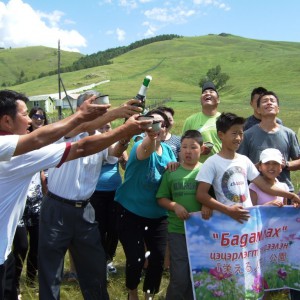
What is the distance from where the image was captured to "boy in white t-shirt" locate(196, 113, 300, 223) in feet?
12.8

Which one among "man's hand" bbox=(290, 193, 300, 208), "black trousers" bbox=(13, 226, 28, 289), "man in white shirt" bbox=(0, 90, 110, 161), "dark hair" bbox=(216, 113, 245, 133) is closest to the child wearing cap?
"man's hand" bbox=(290, 193, 300, 208)

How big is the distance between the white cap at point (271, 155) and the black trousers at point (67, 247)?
75.1 inches

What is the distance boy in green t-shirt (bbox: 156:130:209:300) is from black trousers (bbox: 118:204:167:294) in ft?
0.86

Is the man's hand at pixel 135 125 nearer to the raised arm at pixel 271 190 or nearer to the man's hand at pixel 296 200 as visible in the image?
the raised arm at pixel 271 190

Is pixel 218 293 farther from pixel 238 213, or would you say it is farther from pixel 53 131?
pixel 53 131

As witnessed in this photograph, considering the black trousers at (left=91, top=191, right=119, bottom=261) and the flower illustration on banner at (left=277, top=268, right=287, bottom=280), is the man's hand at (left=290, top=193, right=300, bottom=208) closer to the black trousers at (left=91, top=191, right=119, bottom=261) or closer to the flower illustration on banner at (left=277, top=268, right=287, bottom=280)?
the flower illustration on banner at (left=277, top=268, right=287, bottom=280)

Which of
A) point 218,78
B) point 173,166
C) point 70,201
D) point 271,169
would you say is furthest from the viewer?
point 218,78

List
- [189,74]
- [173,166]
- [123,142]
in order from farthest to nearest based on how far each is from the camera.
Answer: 1. [189,74]
2. [173,166]
3. [123,142]

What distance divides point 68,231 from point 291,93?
75046 mm

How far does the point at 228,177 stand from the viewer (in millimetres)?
3973

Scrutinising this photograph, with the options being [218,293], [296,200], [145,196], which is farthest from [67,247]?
[296,200]

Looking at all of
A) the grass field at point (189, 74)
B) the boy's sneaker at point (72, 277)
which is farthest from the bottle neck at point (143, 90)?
the grass field at point (189, 74)

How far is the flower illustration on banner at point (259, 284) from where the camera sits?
13.3ft

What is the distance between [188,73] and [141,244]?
4340 inches
